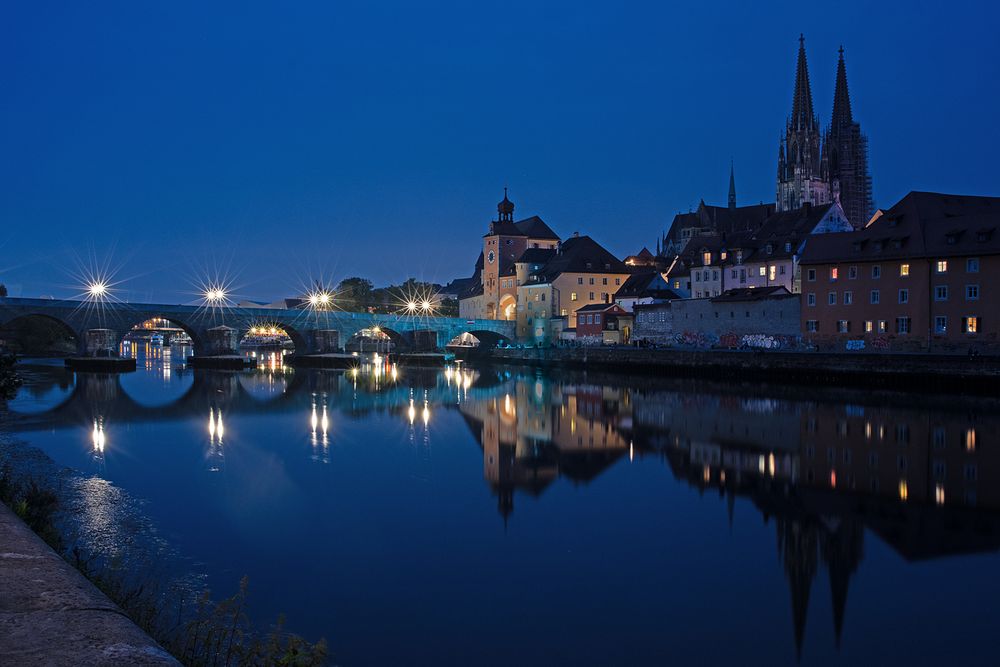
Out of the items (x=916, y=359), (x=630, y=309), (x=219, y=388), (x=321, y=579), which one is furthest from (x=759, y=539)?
(x=630, y=309)

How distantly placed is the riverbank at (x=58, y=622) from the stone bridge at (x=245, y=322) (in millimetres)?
56250

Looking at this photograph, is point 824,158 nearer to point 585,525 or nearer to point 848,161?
point 848,161

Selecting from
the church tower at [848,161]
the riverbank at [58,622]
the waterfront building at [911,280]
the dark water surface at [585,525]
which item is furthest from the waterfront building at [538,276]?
the riverbank at [58,622]

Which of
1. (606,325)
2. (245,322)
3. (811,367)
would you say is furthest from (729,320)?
(245,322)

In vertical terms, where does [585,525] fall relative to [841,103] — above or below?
below

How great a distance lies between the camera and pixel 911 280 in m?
45.7

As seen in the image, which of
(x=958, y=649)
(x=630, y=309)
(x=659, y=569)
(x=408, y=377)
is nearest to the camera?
(x=958, y=649)

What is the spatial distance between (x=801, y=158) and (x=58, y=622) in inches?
4335

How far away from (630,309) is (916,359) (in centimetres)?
3519

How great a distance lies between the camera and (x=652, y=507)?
57.2 ft

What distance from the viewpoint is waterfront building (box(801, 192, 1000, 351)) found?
43156 mm

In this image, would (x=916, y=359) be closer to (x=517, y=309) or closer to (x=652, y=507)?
(x=652, y=507)

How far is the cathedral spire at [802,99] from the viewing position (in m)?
107

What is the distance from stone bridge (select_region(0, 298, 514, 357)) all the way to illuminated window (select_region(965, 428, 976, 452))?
→ 2210 inches
